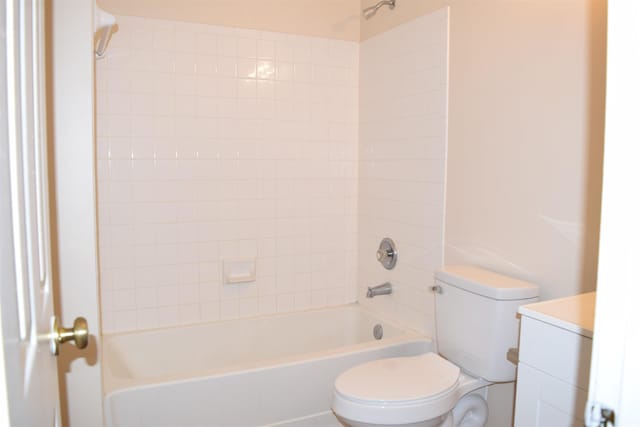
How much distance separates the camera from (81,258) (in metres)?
1.25

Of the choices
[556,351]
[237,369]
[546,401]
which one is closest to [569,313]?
[556,351]

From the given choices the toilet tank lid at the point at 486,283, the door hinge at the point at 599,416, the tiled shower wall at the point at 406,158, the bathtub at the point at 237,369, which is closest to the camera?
the door hinge at the point at 599,416

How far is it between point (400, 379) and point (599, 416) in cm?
134

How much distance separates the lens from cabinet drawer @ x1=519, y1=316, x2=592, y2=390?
3.81 feet

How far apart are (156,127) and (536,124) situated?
1.81 m

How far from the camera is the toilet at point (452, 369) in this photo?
1715 millimetres

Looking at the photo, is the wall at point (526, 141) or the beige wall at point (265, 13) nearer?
the wall at point (526, 141)

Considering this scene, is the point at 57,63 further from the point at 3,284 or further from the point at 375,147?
the point at 375,147

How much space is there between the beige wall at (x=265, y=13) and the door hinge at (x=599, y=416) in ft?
8.40

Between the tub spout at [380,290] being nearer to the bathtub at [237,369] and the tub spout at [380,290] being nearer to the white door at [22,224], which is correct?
the bathtub at [237,369]

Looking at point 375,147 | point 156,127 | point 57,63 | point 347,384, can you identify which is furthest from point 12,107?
point 375,147

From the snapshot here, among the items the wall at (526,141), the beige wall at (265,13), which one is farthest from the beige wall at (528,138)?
the beige wall at (265,13)

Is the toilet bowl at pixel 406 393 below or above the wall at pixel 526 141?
below

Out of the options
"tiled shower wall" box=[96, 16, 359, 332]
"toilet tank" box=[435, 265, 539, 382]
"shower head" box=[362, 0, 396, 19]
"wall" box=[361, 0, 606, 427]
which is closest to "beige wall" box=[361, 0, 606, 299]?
"wall" box=[361, 0, 606, 427]
